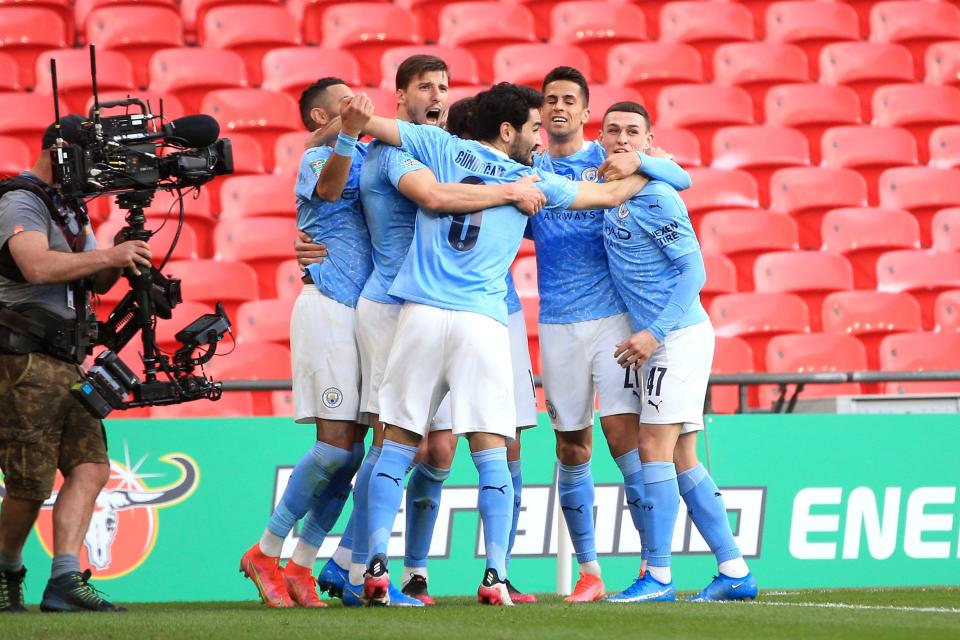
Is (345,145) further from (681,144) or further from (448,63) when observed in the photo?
(448,63)

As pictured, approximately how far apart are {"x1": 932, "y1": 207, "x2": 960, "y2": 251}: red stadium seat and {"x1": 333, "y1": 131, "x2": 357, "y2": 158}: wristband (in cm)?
681

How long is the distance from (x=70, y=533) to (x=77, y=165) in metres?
1.46

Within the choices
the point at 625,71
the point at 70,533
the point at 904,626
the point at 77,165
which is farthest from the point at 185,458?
the point at 625,71

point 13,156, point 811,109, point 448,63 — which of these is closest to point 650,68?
point 811,109

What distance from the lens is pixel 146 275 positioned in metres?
5.27

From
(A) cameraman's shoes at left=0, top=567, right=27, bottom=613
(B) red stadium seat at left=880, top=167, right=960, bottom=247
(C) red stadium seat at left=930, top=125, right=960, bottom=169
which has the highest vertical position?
(C) red stadium seat at left=930, top=125, right=960, bottom=169

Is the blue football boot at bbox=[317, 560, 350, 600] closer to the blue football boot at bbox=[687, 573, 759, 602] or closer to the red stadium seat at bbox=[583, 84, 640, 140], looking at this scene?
the blue football boot at bbox=[687, 573, 759, 602]

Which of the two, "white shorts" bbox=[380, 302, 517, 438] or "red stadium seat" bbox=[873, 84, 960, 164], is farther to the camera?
"red stadium seat" bbox=[873, 84, 960, 164]

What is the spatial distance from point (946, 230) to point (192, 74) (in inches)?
247

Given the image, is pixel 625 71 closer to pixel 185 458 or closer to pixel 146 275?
pixel 185 458

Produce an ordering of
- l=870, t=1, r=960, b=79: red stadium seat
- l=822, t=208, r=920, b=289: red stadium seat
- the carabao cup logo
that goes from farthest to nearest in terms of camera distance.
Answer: l=870, t=1, r=960, b=79: red stadium seat < l=822, t=208, r=920, b=289: red stadium seat < the carabao cup logo

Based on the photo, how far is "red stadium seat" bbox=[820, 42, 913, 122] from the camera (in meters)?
12.0

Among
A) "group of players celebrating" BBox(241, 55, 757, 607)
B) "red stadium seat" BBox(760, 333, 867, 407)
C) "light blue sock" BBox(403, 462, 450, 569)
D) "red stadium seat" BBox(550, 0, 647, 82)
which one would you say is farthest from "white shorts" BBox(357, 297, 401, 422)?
"red stadium seat" BBox(550, 0, 647, 82)

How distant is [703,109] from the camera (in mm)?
11320
